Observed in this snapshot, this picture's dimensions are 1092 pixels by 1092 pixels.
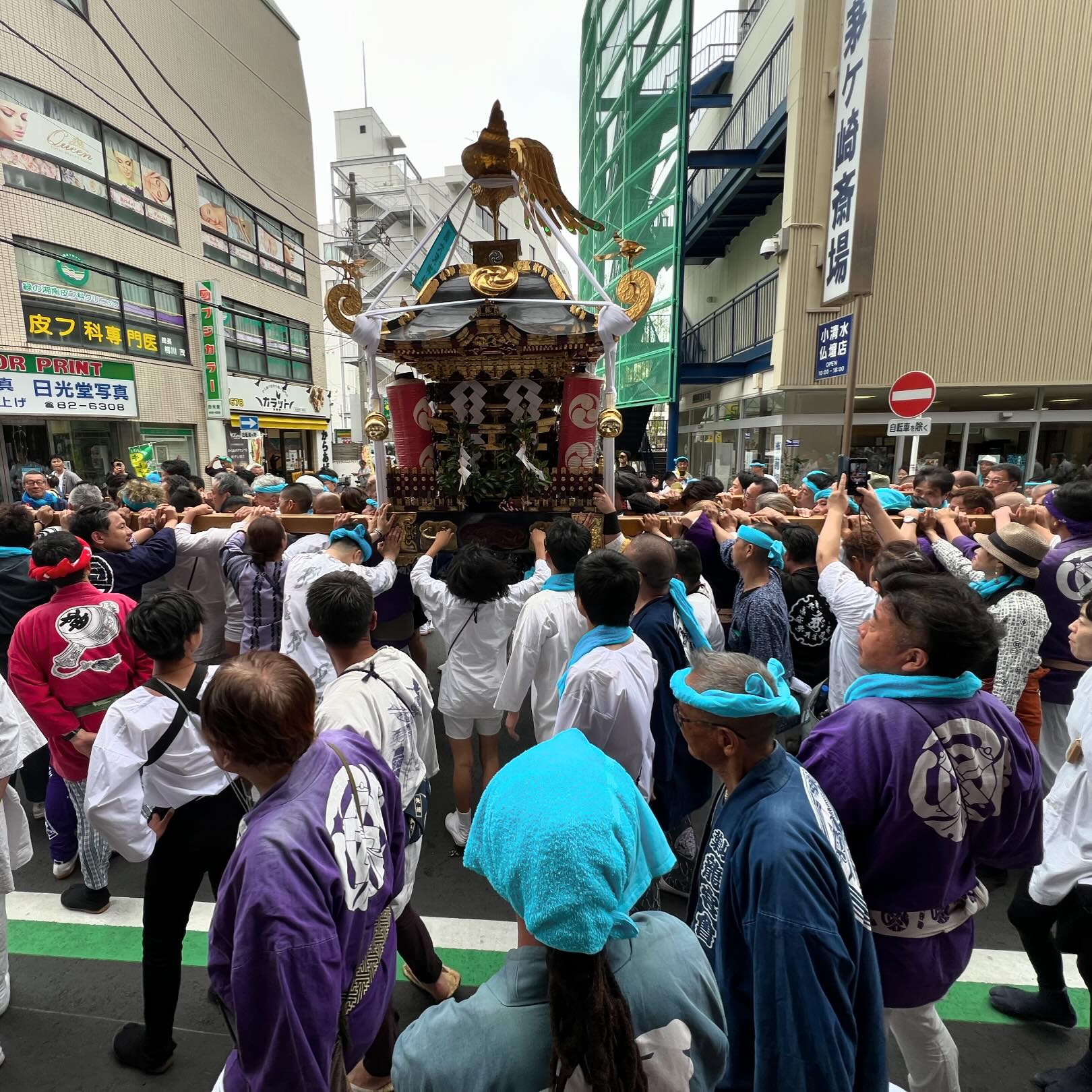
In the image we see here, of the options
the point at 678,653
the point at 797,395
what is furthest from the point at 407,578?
the point at 797,395

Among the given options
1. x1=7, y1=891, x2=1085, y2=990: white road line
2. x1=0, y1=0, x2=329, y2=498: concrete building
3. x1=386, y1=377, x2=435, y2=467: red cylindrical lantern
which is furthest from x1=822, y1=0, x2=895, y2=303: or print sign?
x1=0, y1=0, x2=329, y2=498: concrete building

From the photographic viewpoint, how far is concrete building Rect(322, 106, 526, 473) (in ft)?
101

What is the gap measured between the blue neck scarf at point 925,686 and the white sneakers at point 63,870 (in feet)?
12.6

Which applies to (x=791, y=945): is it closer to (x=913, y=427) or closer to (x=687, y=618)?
(x=687, y=618)

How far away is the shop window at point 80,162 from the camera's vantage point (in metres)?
12.5

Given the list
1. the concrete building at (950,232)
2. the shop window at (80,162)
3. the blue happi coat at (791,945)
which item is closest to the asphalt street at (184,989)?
the blue happi coat at (791,945)

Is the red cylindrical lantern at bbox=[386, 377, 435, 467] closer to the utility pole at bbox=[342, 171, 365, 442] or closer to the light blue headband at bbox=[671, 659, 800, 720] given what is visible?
the utility pole at bbox=[342, 171, 365, 442]

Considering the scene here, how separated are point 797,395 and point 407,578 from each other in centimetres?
1148

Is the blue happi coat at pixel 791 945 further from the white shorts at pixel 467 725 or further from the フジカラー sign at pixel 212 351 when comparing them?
the フジカラー sign at pixel 212 351

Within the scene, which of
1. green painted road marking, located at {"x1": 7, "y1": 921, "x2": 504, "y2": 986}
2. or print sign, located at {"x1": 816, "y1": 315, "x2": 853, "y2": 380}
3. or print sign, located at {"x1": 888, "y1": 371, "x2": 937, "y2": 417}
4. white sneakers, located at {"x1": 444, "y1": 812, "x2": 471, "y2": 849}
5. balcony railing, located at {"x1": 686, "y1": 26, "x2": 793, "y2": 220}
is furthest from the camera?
balcony railing, located at {"x1": 686, "y1": 26, "x2": 793, "y2": 220}

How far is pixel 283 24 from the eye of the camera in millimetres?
21141

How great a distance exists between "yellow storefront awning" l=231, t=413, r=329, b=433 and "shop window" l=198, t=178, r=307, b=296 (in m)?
4.75

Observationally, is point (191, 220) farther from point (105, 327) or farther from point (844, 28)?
point (844, 28)

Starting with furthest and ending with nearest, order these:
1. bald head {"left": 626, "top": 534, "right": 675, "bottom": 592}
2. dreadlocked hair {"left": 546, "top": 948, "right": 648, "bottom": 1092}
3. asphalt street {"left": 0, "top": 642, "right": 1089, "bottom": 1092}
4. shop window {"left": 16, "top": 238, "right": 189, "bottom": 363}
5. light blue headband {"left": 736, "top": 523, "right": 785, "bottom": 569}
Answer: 1. shop window {"left": 16, "top": 238, "right": 189, "bottom": 363}
2. light blue headband {"left": 736, "top": 523, "right": 785, "bottom": 569}
3. bald head {"left": 626, "top": 534, "right": 675, "bottom": 592}
4. asphalt street {"left": 0, "top": 642, "right": 1089, "bottom": 1092}
5. dreadlocked hair {"left": 546, "top": 948, "right": 648, "bottom": 1092}
